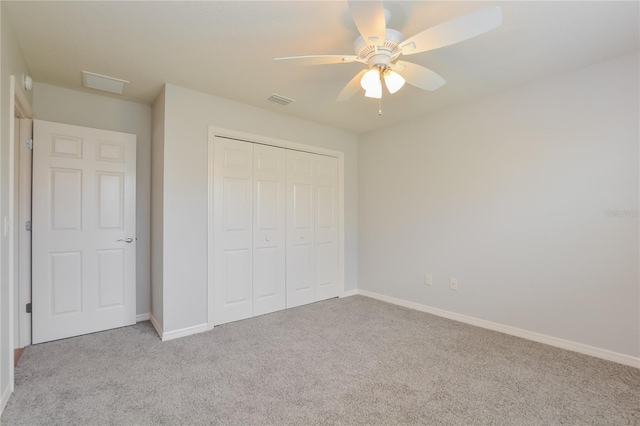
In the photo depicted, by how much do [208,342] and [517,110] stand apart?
11.6ft

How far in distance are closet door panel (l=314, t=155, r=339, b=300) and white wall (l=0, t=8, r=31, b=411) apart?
9.09 feet

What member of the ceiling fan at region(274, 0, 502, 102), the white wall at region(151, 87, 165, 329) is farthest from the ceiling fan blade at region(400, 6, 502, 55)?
the white wall at region(151, 87, 165, 329)

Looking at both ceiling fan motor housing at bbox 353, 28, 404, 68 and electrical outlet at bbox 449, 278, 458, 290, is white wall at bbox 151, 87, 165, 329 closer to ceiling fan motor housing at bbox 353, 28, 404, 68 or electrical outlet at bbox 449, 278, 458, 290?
ceiling fan motor housing at bbox 353, 28, 404, 68

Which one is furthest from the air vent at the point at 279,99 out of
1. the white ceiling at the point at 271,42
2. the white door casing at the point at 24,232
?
the white door casing at the point at 24,232

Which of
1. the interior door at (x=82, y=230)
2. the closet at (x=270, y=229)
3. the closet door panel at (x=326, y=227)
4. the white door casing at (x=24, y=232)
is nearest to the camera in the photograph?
the white door casing at (x=24, y=232)

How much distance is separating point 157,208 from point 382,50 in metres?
2.47

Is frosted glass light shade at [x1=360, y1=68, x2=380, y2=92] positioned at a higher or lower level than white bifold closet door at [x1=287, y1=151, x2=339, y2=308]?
higher

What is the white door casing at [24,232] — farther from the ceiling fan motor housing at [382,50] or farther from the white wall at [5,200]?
the ceiling fan motor housing at [382,50]

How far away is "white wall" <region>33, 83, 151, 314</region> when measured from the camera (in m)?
2.82

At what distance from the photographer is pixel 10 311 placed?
1.84m

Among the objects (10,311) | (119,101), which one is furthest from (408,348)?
(119,101)

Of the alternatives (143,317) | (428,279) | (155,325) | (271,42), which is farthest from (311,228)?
(271,42)

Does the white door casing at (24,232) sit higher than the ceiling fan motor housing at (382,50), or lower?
lower

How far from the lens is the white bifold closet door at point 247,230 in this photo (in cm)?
309
